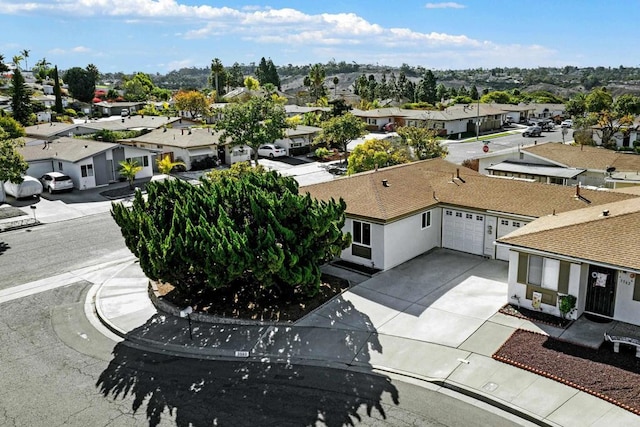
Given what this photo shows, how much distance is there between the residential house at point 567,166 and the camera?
106 feet

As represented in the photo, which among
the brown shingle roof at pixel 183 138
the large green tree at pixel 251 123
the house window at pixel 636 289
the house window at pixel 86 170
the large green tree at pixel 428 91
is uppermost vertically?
the large green tree at pixel 428 91

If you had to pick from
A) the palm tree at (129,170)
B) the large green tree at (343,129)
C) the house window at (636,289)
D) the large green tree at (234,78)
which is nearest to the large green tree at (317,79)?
the large green tree at (234,78)

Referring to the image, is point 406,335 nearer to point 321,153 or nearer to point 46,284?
point 46,284

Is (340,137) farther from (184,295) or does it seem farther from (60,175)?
(184,295)

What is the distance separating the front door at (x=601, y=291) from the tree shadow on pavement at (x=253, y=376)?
750cm

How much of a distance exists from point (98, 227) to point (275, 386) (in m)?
21.3

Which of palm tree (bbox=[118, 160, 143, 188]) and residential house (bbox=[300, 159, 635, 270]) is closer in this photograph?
residential house (bbox=[300, 159, 635, 270])

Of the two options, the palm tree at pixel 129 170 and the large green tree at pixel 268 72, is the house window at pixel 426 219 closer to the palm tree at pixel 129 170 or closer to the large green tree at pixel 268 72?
the palm tree at pixel 129 170

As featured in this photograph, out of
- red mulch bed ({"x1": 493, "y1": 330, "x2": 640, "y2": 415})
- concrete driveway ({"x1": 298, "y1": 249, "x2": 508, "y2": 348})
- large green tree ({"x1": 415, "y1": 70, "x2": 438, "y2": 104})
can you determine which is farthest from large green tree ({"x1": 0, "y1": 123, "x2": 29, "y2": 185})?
large green tree ({"x1": 415, "y1": 70, "x2": 438, "y2": 104})

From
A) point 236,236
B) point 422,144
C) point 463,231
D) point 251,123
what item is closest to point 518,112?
point 422,144

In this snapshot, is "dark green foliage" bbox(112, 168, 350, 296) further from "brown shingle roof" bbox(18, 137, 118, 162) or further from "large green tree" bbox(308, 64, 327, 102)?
"large green tree" bbox(308, 64, 327, 102)

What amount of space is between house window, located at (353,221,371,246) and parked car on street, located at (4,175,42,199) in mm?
26691

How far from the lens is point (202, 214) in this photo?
1905cm

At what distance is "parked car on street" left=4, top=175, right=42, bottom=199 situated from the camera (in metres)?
38.2
